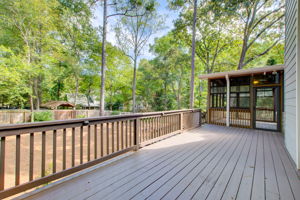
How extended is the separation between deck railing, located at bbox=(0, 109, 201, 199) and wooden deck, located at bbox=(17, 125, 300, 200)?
21 cm

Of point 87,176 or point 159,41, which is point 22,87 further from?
point 159,41

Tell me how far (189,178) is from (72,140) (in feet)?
5.82

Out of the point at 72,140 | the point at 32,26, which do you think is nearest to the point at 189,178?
the point at 72,140

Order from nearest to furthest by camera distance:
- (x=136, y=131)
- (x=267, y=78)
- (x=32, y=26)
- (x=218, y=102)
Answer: (x=136, y=131)
(x=267, y=78)
(x=218, y=102)
(x=32, y=26)

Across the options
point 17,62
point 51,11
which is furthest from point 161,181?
point 51,11

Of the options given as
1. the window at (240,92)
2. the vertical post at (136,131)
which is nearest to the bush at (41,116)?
the vertical post at (136,131)

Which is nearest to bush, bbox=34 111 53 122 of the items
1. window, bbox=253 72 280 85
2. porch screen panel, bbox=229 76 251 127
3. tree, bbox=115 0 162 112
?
tree, bbox=115 0 162 112

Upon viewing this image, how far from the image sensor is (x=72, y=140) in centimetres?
190

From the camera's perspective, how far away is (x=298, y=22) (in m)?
2.22

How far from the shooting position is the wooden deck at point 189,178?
5.08 ft

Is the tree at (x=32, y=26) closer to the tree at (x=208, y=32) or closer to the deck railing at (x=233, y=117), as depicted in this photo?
the tree at (x=208, y=32)

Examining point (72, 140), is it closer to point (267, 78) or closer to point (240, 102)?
point (240, 102)

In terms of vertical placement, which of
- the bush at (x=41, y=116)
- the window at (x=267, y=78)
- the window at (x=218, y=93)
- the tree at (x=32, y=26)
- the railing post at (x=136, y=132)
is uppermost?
the tree at (x=32, y=26)

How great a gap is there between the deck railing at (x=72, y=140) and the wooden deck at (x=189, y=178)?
0.21 metres
